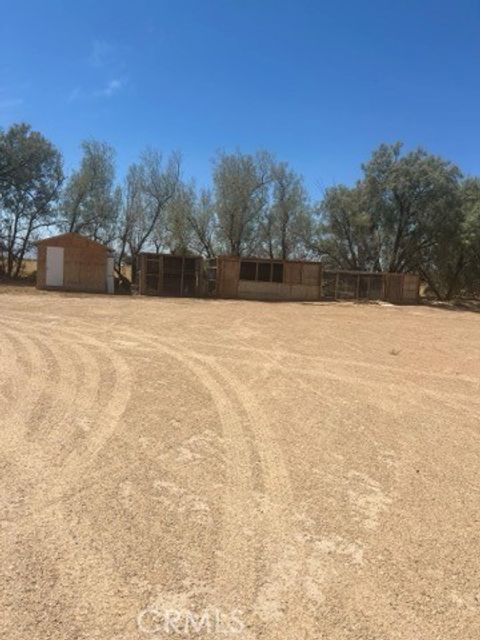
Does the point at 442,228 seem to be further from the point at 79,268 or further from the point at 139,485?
the point at 139,485

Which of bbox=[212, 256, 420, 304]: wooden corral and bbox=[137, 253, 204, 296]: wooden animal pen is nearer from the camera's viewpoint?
bbox=[137, 253, 204, 296]: wooden animal pen

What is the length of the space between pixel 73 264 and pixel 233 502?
25.2m

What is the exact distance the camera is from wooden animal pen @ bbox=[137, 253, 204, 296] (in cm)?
2922

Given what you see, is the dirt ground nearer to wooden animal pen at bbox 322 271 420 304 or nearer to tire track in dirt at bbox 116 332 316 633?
tire track in dirt at bbox 116 332 316 633

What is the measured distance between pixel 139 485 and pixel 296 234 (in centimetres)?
3285

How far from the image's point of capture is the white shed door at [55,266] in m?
27.3

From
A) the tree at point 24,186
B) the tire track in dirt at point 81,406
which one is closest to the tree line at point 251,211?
the tree at point 24,186

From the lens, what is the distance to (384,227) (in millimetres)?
33719

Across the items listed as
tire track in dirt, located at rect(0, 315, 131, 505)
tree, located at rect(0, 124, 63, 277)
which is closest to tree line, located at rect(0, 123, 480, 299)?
tree, located at rect(0, 124, 63, 277)

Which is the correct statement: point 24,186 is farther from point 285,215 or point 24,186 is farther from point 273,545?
point 273,545

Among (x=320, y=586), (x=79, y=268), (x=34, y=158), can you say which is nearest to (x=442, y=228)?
(x=79, y=268)

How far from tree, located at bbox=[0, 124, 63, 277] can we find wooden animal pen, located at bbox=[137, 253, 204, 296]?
32.1ft

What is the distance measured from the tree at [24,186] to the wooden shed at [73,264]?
8111 millimetres

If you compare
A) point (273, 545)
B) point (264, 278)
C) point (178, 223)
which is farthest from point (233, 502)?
point (178, 223)
